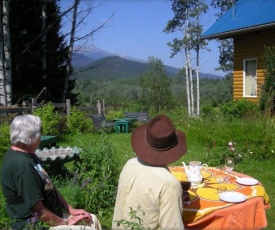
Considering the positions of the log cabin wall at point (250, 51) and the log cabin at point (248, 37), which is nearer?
the log cabin at point (248, 37)

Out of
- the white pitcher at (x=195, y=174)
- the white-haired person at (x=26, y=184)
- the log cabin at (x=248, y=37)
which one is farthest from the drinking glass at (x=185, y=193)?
the log cabin at (x=248, y=37)

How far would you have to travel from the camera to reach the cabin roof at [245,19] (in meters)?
13.7

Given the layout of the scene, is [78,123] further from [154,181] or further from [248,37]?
[154,181]

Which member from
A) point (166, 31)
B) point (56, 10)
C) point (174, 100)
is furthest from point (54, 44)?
point (174, 100)

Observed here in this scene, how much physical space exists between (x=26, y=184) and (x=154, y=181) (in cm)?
98

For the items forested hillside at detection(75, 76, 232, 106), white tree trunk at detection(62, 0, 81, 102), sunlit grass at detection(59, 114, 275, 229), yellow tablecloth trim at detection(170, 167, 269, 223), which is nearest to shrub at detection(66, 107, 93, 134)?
sunlit grass at detection(59, 114, 275, 229)

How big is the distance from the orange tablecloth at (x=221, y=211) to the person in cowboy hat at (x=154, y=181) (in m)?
0.48

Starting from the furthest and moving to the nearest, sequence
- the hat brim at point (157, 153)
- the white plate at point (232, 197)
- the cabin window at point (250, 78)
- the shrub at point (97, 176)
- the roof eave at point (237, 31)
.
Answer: the cabin window at point (250, 78) → the roof eave at point (237, 31) → the shrub at point (97, 176) → the white plate at point (232, 197) → the hat brim at point (157, 153)

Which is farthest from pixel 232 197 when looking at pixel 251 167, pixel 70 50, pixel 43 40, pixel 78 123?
pixel 70 50

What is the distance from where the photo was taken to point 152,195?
89.8 inches

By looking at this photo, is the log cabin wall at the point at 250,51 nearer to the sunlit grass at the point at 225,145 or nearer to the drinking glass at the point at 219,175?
the sunlit grass at the point at 225,145

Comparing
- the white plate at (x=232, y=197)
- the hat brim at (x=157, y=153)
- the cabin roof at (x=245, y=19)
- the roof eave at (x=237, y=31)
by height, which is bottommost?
the white plate at (x=232, y=197)

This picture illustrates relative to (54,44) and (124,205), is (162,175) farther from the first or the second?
(54,44)

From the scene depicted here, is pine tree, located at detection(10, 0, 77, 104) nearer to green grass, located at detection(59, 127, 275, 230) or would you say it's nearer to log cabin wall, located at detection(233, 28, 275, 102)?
log cabin wall, located at detection(233, 28, 275, 102)
